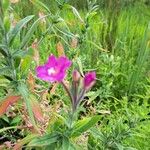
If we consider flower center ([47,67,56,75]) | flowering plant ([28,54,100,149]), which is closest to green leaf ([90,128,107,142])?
flowering plant ([28,54,100,149])

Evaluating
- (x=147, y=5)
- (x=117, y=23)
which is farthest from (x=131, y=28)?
(x=147, y=5)

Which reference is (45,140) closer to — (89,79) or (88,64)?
(89,79)

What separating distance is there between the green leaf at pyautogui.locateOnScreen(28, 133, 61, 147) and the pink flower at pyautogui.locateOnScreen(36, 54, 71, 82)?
0.74 ft

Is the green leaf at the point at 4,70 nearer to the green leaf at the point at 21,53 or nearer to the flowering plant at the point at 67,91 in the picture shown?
the green leaf at the point at 21,53

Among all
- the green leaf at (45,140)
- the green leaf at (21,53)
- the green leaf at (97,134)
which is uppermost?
the green leaf at (21,53)

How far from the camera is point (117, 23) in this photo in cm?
319

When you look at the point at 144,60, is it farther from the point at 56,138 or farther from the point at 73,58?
the point at 56,138

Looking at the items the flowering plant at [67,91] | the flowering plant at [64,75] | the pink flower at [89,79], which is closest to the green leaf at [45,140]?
the flowering plant at [67,91]

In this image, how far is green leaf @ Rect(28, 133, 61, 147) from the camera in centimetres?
128

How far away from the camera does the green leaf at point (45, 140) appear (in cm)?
128

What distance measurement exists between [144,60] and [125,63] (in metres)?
0.12

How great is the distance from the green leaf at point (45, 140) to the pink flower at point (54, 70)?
226 millimetres

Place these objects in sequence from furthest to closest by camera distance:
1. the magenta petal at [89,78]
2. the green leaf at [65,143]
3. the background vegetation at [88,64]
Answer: the background vegetation at [88,64]
the green leaf at [65,143]
the magenta petal at [89,78]

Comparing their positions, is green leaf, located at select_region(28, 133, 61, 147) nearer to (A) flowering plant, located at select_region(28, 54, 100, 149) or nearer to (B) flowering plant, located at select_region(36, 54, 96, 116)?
(A) flowering plant, located at select_region(28, 54, 100, 149)
